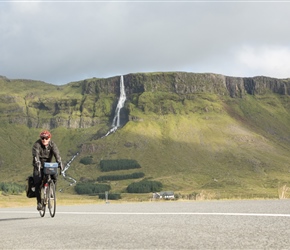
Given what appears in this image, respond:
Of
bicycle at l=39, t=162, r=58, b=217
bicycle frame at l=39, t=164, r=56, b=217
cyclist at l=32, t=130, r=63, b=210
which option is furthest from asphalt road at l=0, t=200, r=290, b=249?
bicycle frame at l=39, t=164, r=56, b=217

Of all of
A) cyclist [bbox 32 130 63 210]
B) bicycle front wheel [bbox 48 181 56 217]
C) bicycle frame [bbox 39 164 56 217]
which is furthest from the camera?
bicycle front wheel [bbox 48 181 56 217]

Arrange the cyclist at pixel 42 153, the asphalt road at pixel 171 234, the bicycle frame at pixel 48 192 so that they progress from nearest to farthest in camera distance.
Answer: the asphalt road at pixel 171 234 < the cyclist at pixel 42 153 < the bicycle frame at pixel 48 192

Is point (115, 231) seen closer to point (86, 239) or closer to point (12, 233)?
point (86, 239)

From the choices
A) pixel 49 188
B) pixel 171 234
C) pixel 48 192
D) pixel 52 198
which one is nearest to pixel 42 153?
pixel 49 188

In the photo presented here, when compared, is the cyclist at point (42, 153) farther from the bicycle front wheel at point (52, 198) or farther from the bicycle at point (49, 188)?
the bicycle front wheel at point (52, 198)

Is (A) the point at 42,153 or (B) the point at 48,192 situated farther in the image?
(B) the point at 48,192

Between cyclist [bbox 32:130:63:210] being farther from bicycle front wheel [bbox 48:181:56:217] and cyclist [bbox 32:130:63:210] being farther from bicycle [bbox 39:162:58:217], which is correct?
bicycle front wheel [bbox 48:181:56:217]

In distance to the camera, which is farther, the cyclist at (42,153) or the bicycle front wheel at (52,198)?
the bicycle front wheel at (52,198)

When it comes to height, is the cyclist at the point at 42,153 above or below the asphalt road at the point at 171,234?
above

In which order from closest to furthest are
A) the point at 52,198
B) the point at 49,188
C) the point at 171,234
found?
1. the point at 171,234
2. the point at 49,188
3. the point at 52,198

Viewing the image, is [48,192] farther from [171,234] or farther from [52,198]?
[171,234]

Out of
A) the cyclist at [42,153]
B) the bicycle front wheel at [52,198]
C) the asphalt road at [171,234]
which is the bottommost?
the asphalt road at [171,234]

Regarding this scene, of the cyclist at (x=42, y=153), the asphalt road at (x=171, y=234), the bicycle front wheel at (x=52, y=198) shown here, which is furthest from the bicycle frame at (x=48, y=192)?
the asphalt road at (x=171, y=234)

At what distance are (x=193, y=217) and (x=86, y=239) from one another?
12.4ft
